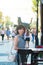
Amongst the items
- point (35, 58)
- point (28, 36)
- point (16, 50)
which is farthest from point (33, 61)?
point (28, 36)

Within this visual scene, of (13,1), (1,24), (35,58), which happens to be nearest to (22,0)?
(13,1)

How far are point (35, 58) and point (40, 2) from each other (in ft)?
17.5

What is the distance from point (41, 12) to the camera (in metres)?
11.8

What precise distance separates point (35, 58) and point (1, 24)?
5.18 meters

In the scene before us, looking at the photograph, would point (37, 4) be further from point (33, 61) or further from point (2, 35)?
point (33, 61)

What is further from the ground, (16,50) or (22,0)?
(22,0)

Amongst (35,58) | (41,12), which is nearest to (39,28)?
(41,12)

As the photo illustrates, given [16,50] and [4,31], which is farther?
[4,31]

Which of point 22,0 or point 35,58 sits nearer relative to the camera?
point 35,58

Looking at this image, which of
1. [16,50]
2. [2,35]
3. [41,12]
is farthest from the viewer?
[41,12]

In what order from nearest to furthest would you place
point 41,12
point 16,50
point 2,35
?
point 16,50 → point 2,35 → point 41,12

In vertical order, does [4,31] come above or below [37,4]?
below

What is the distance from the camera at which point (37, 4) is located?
11469 millimetres

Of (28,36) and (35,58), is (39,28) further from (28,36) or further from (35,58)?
(35,58)
